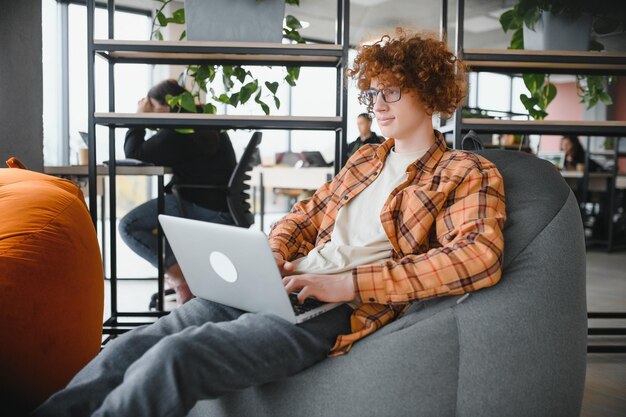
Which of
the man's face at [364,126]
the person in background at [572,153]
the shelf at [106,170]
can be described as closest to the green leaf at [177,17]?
the shelf at [106,170]

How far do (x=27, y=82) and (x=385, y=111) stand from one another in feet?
5.51

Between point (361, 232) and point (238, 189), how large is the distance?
1506 millimetres

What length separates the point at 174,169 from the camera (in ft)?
9.05

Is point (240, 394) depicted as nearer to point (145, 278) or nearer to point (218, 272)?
point (218, 272)

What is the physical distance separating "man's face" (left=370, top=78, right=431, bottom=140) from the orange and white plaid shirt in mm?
90

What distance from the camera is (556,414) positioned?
3.83 ft

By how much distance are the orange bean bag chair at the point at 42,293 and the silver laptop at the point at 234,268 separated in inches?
12.3

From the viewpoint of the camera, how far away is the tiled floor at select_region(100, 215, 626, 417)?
70.9 inches

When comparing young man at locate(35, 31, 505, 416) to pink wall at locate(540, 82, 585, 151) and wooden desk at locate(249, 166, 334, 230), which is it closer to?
wooden desk at locate(249, 166, 334, 230)

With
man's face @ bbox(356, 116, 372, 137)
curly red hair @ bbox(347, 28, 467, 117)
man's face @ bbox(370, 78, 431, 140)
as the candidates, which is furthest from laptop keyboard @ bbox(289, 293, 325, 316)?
man's face @ bbox(356, 116, 372, 137)

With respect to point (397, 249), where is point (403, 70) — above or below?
above

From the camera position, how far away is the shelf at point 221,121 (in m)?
2.06

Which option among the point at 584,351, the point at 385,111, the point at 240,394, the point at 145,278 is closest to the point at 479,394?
the point at 584,351

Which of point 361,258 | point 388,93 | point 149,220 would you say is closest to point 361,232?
point 361,258
